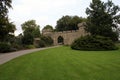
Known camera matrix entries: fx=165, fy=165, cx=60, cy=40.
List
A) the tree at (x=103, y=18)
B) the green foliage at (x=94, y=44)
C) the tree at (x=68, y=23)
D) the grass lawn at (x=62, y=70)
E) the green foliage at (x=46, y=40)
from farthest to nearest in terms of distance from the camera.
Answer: the tree at (x=68, y=23) → the green foliage at (x=46, y=40) → the tree at (x=103, y=18) → the green foliage at (x=94, y=44) → the grass lawn at (x=62, y=70)

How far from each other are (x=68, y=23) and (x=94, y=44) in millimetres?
38510

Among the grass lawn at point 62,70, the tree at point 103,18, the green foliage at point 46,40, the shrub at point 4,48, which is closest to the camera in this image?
the grass lawn at point 62,70

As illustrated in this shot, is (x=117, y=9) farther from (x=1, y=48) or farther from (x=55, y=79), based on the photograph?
(x=55, y=79)

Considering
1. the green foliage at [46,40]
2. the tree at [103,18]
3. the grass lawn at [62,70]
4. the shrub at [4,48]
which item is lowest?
the grass lawn at [62,70]

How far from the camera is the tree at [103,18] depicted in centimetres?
3369

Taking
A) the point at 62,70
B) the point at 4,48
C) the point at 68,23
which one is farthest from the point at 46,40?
the point at 62,70

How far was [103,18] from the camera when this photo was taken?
34188 millimetres

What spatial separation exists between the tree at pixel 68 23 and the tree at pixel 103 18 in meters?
24.9

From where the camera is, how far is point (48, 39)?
45375 mm

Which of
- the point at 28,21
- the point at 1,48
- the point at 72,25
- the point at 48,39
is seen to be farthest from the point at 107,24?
the point at 28,21

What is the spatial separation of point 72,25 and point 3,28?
4290 centimetres

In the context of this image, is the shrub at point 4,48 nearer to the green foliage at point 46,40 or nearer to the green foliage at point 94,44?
the green foliage at point 94,44

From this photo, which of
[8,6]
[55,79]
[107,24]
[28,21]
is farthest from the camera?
[28,21]

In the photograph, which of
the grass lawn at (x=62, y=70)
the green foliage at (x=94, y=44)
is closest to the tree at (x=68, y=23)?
the green foliage at (x=94, y=44)
